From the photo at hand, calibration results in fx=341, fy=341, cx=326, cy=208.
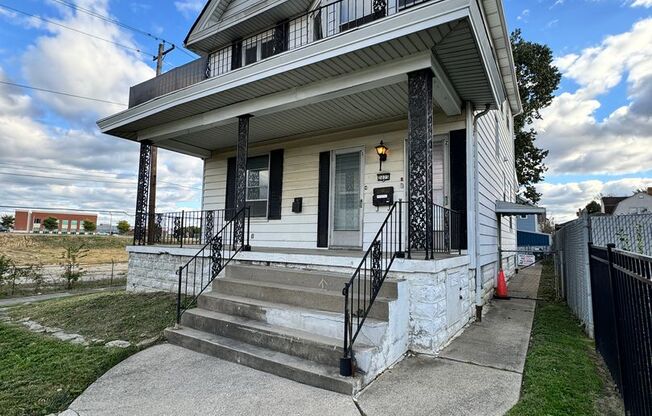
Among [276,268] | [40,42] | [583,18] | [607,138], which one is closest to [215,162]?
[276,268]

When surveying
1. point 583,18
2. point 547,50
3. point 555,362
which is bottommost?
point 555,362

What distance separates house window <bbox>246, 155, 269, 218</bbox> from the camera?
7.85 meters

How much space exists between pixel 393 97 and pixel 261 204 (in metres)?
3.94

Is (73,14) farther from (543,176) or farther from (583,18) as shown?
(543,176)

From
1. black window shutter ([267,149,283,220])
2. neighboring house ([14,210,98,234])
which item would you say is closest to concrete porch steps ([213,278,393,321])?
black window shutter ([267,149,283,220])

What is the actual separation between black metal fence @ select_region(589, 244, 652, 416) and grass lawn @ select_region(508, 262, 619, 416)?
0.51 ft

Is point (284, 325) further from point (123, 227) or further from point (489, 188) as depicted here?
point (123, 227)

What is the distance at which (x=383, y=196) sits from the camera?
20.3 feet

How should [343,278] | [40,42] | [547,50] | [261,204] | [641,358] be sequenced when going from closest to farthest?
[641,358], [343,278], [261,204], [40,42], [547,50]

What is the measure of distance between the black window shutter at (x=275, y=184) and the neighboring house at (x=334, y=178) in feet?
0.15

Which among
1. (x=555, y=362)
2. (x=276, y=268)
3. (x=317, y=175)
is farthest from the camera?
(x=317, y=175)

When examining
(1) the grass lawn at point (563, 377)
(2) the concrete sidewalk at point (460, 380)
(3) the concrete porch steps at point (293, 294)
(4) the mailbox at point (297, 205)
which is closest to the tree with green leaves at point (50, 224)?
(4) the mailbox at point (297, 205)

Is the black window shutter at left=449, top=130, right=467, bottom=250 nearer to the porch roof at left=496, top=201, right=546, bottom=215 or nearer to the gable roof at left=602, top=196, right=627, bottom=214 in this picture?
the porch roof at left=496, top=201, right=546, bottom=215

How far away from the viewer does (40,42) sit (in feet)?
35.7
